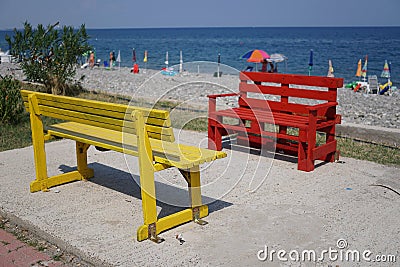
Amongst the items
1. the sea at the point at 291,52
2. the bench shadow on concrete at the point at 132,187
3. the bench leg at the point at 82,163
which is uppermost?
the bench leg at the point at 82,163

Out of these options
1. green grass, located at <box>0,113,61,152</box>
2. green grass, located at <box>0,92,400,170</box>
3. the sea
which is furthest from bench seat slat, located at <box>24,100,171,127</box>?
the sea

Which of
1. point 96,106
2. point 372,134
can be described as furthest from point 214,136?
point 96,106

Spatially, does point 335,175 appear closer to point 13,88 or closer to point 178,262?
point 178,262

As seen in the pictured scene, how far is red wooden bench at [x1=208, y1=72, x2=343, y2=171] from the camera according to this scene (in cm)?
617

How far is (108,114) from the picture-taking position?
423 centimetres

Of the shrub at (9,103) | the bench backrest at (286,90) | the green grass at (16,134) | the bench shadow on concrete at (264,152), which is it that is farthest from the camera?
the shrub at (9,103)

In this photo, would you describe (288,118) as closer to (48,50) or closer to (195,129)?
(195,129)

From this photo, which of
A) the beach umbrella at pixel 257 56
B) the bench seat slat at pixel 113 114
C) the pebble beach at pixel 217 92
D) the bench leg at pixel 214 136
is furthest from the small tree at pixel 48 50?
the beach umbrella at pixel 257 56

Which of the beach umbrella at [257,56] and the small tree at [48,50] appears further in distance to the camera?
the beach umbrella at [257,56]

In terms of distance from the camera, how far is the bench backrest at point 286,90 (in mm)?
6641

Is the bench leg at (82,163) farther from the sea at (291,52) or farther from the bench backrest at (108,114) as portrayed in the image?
the sea at (291,52)

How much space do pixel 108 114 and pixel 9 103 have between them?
493cm

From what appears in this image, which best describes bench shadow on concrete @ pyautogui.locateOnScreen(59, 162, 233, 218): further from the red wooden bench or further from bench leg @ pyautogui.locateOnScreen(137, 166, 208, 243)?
the red wooden bench

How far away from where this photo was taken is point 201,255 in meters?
3.87
